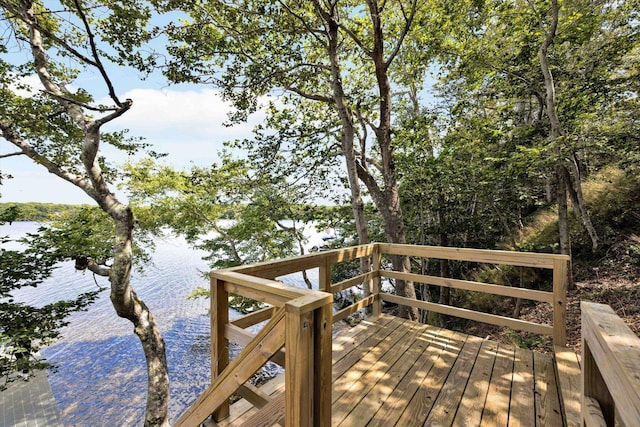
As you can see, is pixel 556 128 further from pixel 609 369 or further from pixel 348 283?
pixel 609 369

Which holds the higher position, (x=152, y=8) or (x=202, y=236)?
(x=152, y=8)

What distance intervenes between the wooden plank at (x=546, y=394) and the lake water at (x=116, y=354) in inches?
342

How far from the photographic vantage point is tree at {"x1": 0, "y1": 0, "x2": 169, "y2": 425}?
555 cm

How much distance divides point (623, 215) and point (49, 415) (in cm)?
1341

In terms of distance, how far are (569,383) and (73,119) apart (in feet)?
29.3

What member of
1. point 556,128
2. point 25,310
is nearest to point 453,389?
point 556,128

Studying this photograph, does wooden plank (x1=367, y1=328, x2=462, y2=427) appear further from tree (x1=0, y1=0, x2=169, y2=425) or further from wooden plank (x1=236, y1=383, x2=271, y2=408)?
tree (x1=0, y1=0, x2=169, y2=425)

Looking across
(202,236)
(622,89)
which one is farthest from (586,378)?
(202,236)

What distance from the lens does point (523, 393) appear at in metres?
2.05

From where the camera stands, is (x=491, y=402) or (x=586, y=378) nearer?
(x=586, y=378)

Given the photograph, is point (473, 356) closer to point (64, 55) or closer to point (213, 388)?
point (213, 388)

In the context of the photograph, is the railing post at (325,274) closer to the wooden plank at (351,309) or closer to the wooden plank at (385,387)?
the wooden plank at (351,309)

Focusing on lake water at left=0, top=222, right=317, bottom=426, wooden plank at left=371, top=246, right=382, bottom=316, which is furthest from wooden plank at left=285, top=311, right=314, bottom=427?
lake water at left=0, top=222, right=317, bottom=426

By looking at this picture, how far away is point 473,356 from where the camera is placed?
256 centimetres
